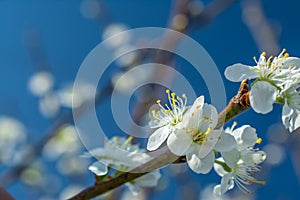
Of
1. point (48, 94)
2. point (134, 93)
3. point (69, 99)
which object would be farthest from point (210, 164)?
point (48, 94)

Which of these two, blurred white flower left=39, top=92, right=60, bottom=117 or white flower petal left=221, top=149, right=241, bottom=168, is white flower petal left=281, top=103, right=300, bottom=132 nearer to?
white flower petal left=221, top=149, right=241, bottom=168

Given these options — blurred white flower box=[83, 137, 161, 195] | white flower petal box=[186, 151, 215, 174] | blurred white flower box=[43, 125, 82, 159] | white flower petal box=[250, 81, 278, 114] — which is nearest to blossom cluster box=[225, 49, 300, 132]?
white flower petal box=[250, 81, 278, 114]

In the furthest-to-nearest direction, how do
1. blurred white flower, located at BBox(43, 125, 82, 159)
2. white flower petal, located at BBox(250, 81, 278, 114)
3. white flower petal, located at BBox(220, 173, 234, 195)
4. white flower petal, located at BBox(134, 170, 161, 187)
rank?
blurred white flower, located at BBox(43, 125, 82, 159), white flower petal, located at BBox(134, 170, 161, 187), white flower petal, located at BBox(220, 173, 234, 195), white flower petal, located at BBox(250, 81, 278, 114)

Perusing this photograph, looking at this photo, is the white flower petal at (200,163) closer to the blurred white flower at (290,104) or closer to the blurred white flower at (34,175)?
the blurred white flower at (290,104)

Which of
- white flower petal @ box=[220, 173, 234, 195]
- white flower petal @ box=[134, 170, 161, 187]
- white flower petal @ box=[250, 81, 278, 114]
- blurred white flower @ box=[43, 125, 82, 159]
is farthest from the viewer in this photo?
blurred white flower @ box=[43, 125, 82, 159]

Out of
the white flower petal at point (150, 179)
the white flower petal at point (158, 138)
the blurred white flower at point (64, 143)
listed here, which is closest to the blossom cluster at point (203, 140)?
the white flower petal at point (158, 138)

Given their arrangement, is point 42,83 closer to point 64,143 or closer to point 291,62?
point 64,143

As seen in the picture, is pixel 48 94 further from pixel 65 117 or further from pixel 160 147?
A: pixel 160 147
